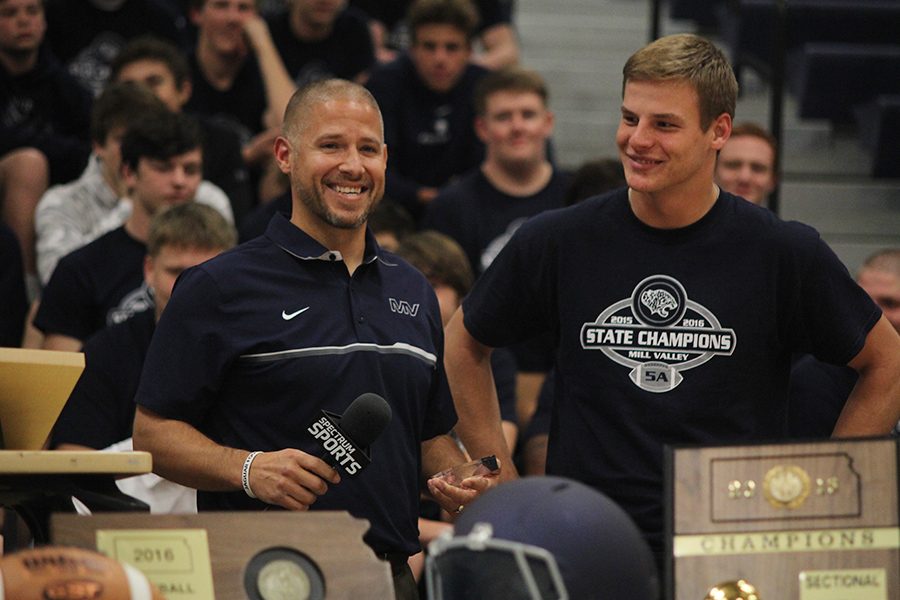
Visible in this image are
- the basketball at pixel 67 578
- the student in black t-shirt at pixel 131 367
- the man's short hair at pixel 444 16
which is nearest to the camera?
the basketball at pixel 67 578

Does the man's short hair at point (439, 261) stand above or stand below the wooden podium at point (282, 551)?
above

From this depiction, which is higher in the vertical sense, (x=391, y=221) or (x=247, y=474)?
(x=391, y=221)

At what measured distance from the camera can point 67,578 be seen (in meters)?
2.30

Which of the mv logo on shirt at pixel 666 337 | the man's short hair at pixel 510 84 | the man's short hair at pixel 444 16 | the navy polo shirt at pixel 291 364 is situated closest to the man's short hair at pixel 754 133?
the man's short hair at pixel 510 84

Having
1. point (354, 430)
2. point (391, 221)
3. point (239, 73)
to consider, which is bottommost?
point (354, 430)

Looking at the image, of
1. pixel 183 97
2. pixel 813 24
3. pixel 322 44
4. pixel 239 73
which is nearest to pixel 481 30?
pixel 322 44

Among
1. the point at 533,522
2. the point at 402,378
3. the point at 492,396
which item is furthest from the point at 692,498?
the point at 492,396

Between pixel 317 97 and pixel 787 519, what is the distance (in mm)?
1442

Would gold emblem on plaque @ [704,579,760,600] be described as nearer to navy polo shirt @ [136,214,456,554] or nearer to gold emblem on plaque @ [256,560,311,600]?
gold emblem on plaque @ [256,560,311,600]

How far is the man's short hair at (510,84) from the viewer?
6461mm

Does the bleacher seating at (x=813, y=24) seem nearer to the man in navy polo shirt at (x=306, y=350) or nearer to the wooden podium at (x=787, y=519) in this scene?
the man in navy polo shirt at (x=306, y=350)

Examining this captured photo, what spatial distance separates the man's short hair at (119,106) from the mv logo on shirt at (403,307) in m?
2.71

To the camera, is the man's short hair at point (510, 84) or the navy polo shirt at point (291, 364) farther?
the man's short hair at point (510, 84)

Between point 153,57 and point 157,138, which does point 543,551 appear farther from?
point 153,57
